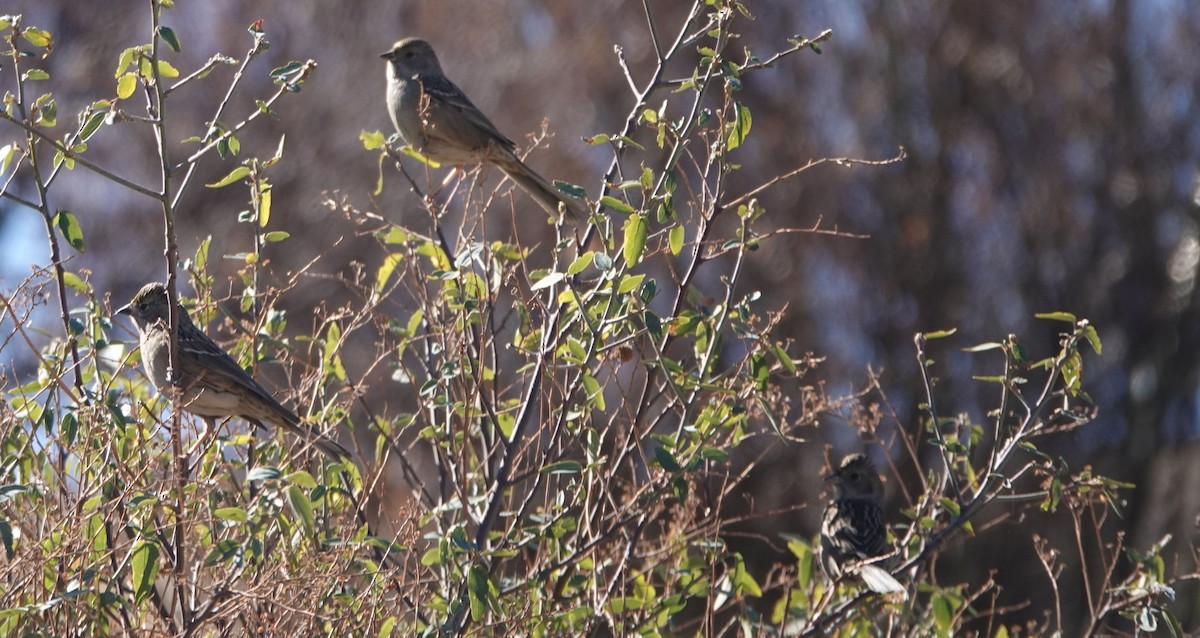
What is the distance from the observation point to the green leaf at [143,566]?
4035mm

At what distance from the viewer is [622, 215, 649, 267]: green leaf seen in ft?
14.5

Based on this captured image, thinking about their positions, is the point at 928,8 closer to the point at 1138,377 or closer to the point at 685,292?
the point at 1138,377

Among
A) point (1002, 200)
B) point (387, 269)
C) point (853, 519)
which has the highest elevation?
point (387, 269)

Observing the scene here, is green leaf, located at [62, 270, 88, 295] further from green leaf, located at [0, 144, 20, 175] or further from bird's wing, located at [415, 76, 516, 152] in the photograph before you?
bird's wing, located at [415, 76, 516, 152]

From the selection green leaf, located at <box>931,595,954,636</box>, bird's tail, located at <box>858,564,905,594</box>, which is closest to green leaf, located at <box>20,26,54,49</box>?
bird's tail, located at <box>858,564,905,594</box>

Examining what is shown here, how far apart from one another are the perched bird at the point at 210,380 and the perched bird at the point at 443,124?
136 cm

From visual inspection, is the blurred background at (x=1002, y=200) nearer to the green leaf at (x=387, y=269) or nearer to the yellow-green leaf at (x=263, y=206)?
the green leaf at (x=387, y=269)

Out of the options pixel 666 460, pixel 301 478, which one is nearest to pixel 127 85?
pixel 301 478

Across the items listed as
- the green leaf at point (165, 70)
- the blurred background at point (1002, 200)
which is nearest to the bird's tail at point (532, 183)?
the green leaf at point (165, 70)

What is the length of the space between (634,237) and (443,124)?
3.39 metres

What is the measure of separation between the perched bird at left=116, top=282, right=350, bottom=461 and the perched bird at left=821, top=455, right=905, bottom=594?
9.87 ft

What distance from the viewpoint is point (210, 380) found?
19.1ft

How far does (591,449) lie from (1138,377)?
13.0 m

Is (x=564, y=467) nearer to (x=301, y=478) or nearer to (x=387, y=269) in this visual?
(x=301, y=478)
